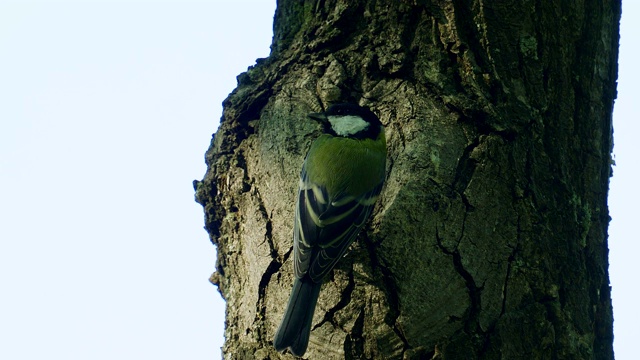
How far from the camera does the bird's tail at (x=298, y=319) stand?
2857 mm

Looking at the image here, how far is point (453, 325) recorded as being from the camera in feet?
9.55

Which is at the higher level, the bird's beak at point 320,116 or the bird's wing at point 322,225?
the bird's beak at point 320,116

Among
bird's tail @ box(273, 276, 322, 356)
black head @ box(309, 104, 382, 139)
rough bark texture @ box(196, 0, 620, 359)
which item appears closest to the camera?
bird's tail @ box(273, 276, 322, 356)

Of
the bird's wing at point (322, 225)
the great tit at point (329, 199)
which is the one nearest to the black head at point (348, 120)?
the great tit at point (329, 199)

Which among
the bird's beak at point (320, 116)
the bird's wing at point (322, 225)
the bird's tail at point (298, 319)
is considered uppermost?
the bird's beak at point (320, 116)

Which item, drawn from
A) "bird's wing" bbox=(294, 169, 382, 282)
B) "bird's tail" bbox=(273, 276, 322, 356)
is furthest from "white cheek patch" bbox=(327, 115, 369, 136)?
"bird's tail" bbox=(273, 276, 322, 356)

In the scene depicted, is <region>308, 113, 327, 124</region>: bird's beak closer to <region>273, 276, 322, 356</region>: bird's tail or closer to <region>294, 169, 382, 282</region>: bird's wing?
<region>294, 169, 382, 282</region>: bird's wing

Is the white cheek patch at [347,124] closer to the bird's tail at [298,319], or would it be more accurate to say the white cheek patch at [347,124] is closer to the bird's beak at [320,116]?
the bird's beak at [320,116]

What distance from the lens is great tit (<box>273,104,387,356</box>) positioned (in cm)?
292

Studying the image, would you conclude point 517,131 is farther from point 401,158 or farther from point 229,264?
point 229,264

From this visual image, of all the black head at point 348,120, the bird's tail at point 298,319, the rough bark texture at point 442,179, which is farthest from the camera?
the black head at point 348,120

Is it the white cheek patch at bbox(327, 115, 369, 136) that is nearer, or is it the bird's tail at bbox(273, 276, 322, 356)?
the bird's tail at bbox(273, 276, 322, 356)

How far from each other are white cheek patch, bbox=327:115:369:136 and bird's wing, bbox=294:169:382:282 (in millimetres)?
267

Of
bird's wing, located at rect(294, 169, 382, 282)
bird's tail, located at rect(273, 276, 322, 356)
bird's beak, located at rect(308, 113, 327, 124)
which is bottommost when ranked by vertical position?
bird's tail, located at rect(273, 276, 322, 356)
